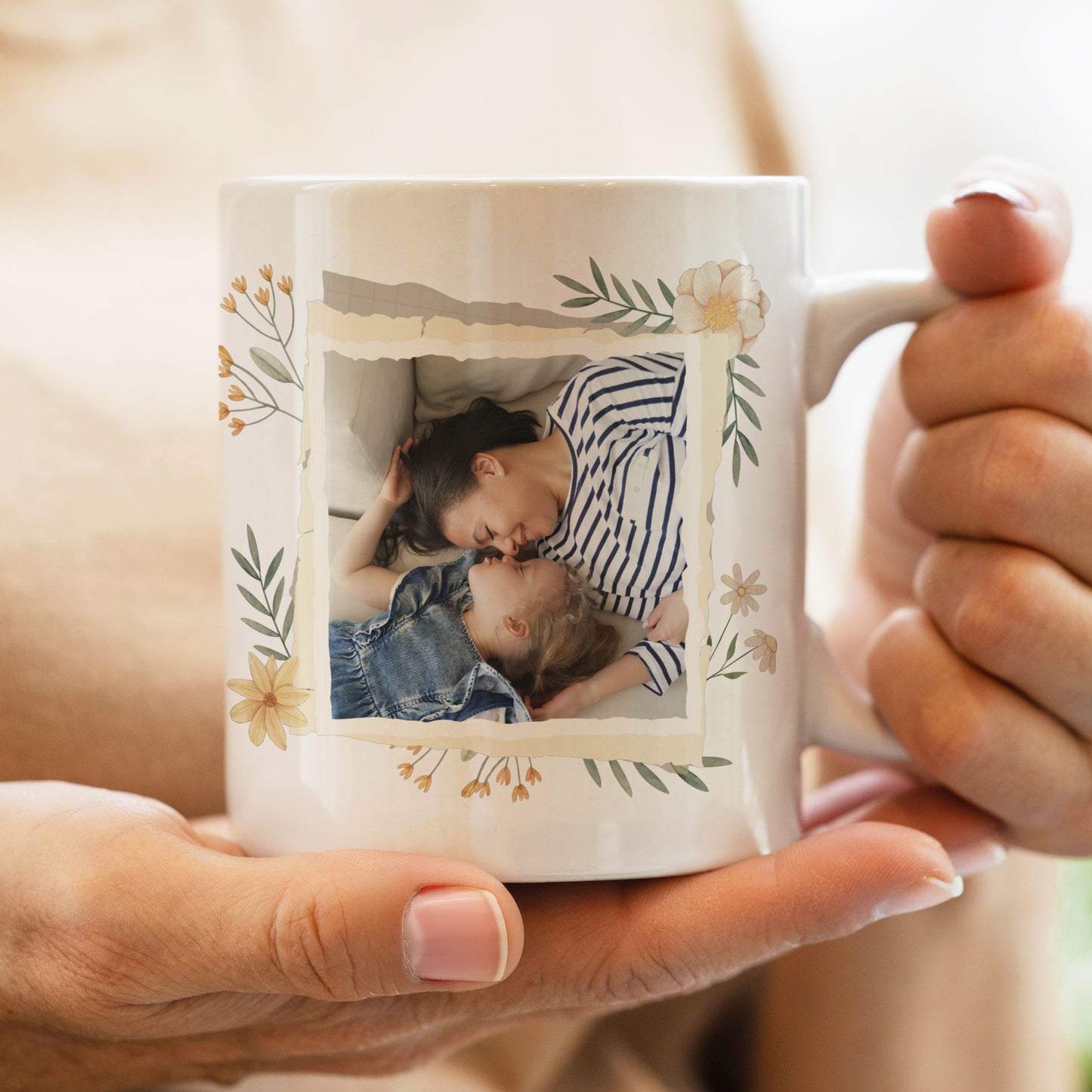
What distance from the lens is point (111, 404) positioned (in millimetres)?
774

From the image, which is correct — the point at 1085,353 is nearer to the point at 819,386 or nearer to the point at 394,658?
the point at 819,386

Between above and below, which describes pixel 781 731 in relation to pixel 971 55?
below

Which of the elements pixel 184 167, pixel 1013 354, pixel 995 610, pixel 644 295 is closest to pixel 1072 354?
pixel 1013 354

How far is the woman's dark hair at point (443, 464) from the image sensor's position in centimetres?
50

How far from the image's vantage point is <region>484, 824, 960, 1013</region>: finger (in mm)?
529

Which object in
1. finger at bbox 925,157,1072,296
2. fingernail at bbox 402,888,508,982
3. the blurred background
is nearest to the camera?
fingernail at bbox 402,888,508,982

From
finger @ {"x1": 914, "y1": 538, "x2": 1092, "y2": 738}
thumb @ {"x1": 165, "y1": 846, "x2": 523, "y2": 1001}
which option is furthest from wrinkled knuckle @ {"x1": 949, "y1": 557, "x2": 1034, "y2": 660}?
thumb @ {"x1": 165, "y1": 846, "x2": 523, "y2": 1001}

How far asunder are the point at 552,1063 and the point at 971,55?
50.7 inches

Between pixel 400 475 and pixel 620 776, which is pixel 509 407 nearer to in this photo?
pixel 400 475

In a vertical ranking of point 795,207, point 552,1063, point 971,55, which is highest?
point 971,55

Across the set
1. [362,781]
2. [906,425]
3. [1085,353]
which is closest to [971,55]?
[906,425]

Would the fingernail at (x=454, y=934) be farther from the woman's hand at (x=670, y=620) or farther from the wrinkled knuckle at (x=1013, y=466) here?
the wrinkled knuckle at (x=1013, y=466)

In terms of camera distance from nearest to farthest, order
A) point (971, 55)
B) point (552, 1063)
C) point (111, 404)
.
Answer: point (111, 404)
point (552, 1063)
point (971, 55)

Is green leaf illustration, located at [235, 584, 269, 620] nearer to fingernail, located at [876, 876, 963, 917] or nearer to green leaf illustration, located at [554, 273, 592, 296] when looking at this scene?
green leaf illustration, located at [554, 273, 592, 296]
